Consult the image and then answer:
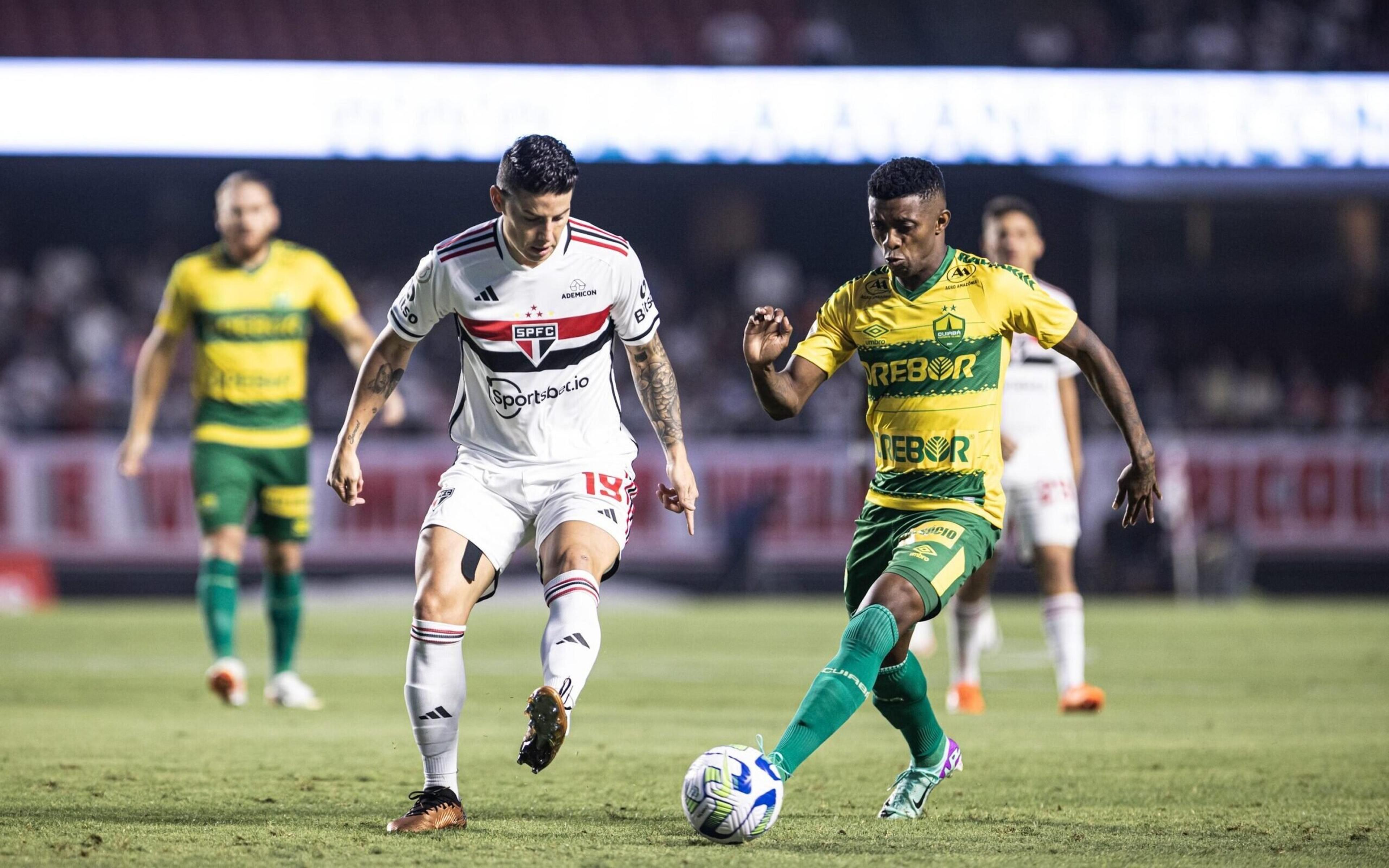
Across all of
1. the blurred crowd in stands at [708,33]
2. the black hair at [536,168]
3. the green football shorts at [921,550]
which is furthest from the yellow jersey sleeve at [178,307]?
the blurred crowd in stands at [708,33]

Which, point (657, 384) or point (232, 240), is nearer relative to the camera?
point (657, 384)

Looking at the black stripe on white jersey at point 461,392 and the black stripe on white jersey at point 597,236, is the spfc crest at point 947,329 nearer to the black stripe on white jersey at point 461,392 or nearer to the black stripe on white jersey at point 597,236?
the black stripe on white jersey at point 597,236

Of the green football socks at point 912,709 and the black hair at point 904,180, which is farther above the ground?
the black hair at point 904,180

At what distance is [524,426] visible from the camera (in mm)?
5363

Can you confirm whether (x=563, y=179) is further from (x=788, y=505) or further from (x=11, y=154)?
(x=11, y=154)

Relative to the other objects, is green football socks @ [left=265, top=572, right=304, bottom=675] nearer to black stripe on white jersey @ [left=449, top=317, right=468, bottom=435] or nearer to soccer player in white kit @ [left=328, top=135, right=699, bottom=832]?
soccer player in white kit @ [left=328, top=135, right=699, bottom=832]

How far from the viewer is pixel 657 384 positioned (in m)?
5.60

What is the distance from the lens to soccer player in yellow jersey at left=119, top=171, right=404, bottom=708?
8.82 metres

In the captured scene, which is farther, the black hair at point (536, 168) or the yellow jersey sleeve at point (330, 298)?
the yellow jersey sleeve at point (330, 298)

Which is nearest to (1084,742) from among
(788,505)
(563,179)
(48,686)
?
(563,179)

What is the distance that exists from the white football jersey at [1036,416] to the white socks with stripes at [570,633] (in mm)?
3680

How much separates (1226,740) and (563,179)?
4165mm

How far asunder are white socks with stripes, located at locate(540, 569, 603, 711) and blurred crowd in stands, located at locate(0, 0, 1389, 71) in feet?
49.5

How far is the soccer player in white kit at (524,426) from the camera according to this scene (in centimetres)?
505
